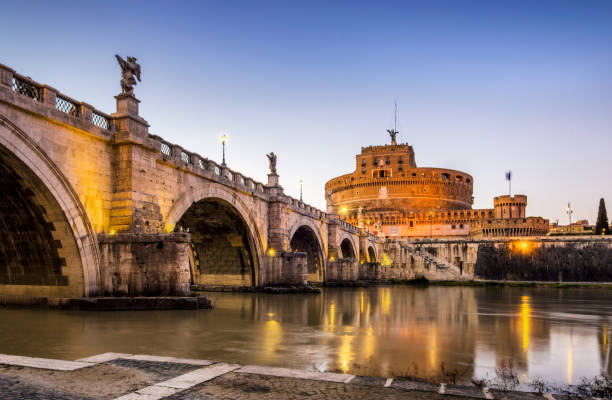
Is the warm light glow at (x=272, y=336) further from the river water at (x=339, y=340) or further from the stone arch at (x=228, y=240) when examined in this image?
the stone arch at (x=228, y=240)

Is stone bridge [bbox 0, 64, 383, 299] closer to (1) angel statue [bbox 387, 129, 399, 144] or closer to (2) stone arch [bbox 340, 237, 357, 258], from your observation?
(2) stone arch [bbox 340, 237, 357, 258]

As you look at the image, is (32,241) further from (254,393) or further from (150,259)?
(254,393)

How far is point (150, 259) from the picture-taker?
50.3ft

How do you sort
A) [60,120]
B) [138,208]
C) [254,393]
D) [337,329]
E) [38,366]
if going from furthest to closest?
[138,208]
[60,120]
[337,329]
[38,366]
[254,393]

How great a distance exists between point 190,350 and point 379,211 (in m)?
80.9

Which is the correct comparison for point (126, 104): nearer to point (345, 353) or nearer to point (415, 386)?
point (345, 353)

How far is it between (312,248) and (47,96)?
1092 inches

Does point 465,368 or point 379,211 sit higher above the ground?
point 379,211

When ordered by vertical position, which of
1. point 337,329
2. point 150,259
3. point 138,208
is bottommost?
point 337,329

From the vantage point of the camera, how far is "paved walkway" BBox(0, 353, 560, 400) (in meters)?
5.00

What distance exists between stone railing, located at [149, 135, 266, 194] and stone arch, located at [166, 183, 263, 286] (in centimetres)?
55

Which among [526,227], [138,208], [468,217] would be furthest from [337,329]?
[468,217]

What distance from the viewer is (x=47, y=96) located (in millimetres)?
13766

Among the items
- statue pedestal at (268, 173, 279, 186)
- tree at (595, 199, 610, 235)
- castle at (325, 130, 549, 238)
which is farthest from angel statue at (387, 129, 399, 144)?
statue pedestal at (268, 173, 279, 186)
